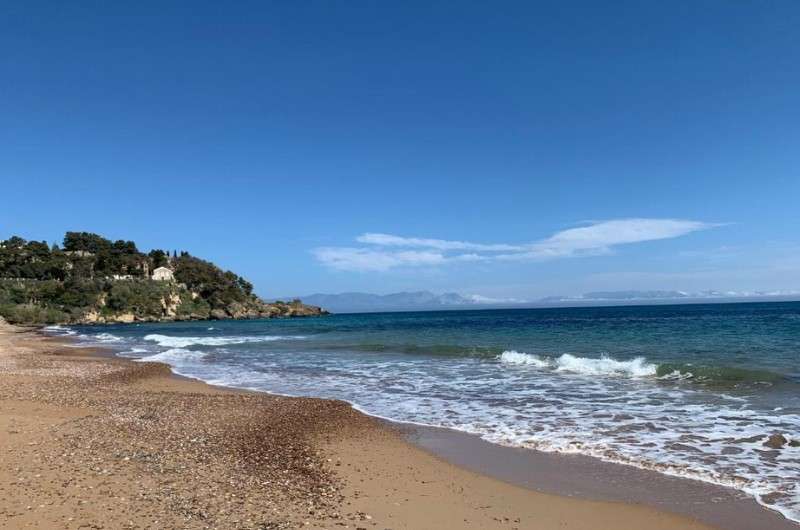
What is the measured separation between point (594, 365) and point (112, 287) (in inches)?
3818

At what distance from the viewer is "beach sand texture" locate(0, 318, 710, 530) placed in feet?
19.4

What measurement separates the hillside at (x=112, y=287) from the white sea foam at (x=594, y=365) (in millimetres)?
81936

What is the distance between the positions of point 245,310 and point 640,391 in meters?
116

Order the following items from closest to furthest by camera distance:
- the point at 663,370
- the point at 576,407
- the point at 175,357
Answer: the point at 576,407 < the point at 663,370 < the point at 175,357

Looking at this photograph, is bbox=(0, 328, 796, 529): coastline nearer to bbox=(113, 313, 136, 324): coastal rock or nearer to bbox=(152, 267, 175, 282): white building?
bbox=(113, 313, 136, 324): coastal rock

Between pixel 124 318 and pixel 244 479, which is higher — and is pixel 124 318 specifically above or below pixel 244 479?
above

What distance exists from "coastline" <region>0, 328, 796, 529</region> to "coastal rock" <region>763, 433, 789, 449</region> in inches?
119

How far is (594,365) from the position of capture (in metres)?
22.0

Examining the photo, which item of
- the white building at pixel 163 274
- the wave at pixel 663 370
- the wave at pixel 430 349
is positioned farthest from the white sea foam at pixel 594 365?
the white building at pixel 163 274

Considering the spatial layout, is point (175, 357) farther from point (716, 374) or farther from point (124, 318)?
point (124, 318)

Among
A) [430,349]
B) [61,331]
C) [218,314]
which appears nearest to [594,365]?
[430,349]

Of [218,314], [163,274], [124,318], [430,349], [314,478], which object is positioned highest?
[163,274]

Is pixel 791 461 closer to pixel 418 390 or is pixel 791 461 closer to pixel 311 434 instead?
pixel 311 434

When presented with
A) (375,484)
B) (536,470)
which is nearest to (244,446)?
(375,484)
